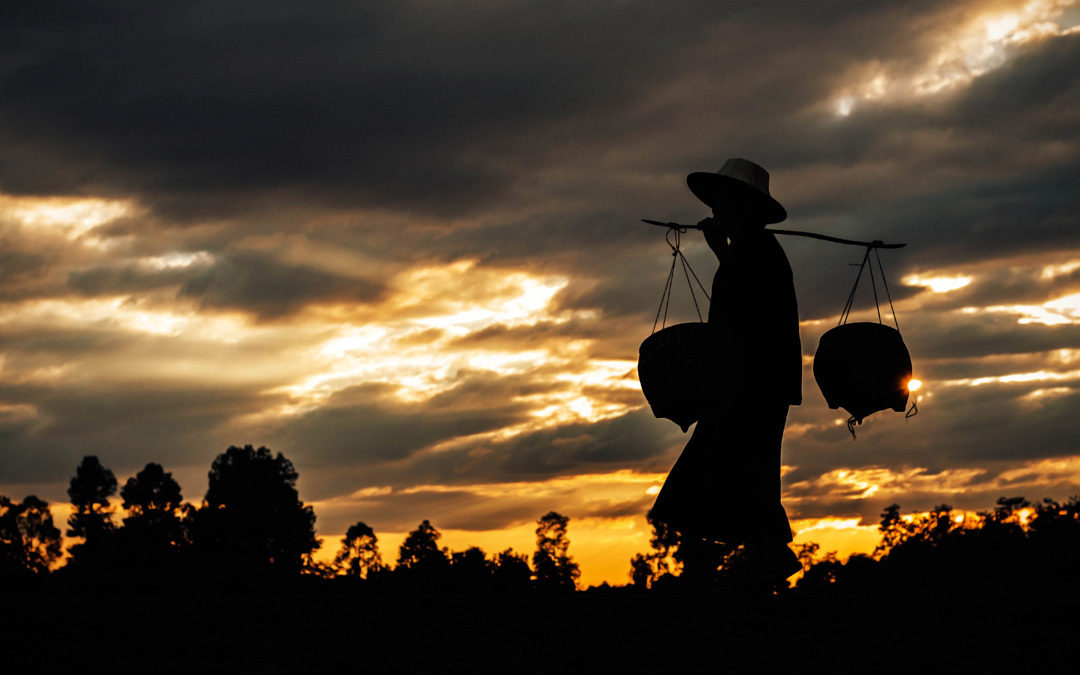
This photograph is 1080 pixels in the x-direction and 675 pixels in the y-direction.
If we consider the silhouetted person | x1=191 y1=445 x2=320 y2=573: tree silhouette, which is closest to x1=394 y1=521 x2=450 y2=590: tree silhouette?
the silhouetted person

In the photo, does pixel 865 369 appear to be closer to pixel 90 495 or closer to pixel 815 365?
pixel 815 365

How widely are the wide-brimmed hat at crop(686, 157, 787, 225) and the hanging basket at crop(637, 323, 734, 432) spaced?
1245 mm

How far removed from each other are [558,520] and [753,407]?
935 inches

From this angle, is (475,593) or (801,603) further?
(475,593)

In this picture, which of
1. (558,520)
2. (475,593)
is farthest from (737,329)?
(558,520)

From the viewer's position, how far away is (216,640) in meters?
6.35

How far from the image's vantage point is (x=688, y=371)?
771cm

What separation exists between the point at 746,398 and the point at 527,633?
254cm

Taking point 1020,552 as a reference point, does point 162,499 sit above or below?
above

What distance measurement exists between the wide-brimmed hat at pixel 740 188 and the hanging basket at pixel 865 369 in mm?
1108

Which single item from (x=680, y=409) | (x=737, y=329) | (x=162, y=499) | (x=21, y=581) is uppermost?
(x=162, y=499)

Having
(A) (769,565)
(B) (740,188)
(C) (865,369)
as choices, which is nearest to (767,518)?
(A) (769,565)

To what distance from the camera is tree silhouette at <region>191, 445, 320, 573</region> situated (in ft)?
178

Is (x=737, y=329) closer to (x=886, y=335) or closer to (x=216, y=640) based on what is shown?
(x=886, y=335)
